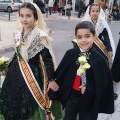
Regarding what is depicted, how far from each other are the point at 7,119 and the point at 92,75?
1051 millimetres

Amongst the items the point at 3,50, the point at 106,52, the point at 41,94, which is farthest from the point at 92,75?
the point at 3,50

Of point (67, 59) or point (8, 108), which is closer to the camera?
point (67, 59)

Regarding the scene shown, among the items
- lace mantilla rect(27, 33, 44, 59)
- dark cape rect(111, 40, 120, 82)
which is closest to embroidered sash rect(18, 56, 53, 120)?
lace mantilla rect(27, 33, 44, 59)

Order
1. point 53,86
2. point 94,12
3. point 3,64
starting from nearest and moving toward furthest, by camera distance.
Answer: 1. point 53,86
2. point 3,64
3. point 94,12

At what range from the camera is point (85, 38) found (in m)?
2.48

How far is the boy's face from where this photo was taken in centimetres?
246

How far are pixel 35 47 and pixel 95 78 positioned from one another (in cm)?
69

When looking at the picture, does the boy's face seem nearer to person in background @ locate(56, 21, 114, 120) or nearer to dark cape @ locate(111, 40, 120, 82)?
person in background @ locate(56, 21, 114, 120)

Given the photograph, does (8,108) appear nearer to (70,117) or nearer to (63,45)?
(70,117)

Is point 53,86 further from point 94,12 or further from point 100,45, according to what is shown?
point 94,12

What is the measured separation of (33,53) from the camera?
274 centimetres

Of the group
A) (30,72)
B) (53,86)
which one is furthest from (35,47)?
(53,86)

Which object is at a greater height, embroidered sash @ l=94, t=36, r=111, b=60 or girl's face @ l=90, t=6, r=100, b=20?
girl's face @ l=90, t=6, r=100, b=20

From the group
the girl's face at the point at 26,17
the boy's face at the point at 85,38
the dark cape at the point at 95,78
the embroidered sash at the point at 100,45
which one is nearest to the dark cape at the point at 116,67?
the embroidered sash at the point at 100,45
